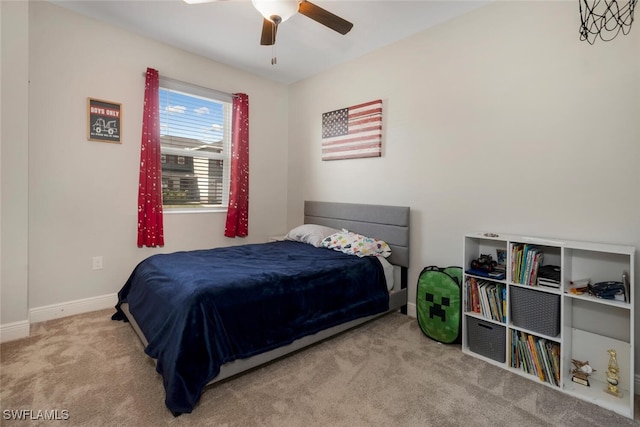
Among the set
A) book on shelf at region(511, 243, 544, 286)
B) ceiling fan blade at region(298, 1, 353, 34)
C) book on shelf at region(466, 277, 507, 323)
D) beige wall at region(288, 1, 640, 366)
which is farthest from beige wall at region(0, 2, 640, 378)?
ceiling fan blade at region(298, 1, 353, 34)

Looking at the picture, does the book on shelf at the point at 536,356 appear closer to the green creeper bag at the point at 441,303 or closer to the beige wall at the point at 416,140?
the green creeper bag at the point at 441,303

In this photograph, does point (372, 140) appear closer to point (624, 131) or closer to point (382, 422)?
point (624, 131)

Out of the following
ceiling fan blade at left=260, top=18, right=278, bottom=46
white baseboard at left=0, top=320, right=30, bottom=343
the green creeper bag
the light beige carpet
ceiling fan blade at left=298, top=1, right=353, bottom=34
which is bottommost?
the light beige carpet

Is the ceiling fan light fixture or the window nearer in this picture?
the ceiling fan light fixture

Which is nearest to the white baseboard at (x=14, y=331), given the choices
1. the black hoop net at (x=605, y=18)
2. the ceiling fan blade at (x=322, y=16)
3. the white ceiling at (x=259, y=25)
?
the white ceiling at (x=259, y=25)

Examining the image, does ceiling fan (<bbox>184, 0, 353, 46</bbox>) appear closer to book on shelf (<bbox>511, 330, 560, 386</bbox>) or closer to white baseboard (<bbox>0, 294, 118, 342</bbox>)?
book on shelf (<bbox>511, 330, 560, 386</bbox>)

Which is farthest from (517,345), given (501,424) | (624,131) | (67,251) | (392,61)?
(67,251)

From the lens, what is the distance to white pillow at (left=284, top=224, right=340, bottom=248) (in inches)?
132

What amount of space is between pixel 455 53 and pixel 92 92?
334 cm

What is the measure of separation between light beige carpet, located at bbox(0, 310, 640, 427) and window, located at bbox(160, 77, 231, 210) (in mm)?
1734

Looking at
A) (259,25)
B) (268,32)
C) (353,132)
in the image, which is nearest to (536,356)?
(353,132)

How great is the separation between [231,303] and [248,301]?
0.11 metres

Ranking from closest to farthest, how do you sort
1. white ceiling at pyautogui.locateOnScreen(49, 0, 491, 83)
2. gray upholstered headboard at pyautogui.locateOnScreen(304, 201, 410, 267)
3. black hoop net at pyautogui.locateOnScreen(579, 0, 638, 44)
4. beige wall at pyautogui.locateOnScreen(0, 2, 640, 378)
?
black hoop net at pyautogui.locateOnScreen(579, 0, 638, 44), beige wall at pyautogui.locateOnScreen(0, 2, 640, 378), white ceiling at pyautogui.locateOnScreen(49, 0, 491, 83), gray upholstered headboard at pyautogui.locateOnScreen(304, 201, 410, 267)

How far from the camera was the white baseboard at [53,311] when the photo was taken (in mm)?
2365
